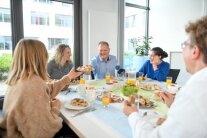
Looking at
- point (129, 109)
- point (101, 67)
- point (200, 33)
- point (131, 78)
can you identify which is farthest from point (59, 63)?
point (200, 33)

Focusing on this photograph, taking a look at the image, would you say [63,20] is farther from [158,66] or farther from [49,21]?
[158,66]

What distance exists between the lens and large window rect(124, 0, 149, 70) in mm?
4750

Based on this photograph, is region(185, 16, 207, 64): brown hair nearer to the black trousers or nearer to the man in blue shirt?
the black trousers

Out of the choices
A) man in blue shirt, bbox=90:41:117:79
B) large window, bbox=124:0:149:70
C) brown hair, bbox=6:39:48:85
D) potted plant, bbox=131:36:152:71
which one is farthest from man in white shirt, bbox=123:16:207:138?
large window, bbox=124:0:149:70

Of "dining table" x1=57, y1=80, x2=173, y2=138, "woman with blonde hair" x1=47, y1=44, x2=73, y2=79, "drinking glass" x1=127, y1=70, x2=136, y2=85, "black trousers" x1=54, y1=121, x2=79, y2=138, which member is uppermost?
"woman with blonde hair" x1=47, y1=44, x2=73, y2=79

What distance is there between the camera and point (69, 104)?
1.48 m

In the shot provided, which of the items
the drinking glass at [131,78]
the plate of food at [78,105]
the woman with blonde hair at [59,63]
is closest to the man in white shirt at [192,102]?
the plate of food at [78,105]

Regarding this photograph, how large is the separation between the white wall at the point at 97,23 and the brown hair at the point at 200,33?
3205mm

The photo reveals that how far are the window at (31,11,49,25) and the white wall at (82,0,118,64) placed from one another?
77 cm

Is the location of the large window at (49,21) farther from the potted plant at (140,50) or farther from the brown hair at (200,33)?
the brown hair at (200,33)

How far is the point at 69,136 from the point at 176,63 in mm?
3600

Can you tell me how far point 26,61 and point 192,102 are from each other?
1.04 metres

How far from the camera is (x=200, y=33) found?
31.3 inches

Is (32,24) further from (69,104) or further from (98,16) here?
(69,104)
